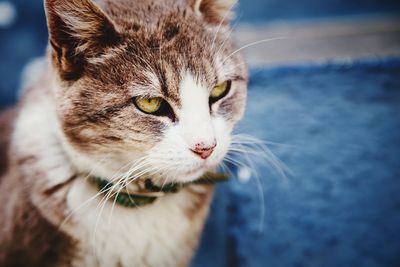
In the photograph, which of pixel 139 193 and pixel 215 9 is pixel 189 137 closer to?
pixel 139 193

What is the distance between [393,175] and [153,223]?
0.71 metres

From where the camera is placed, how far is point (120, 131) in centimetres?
71

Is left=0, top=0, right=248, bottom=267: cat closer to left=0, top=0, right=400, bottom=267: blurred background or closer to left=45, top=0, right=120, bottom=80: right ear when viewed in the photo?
left=45, top=0, right=120, bottom=80: right ear

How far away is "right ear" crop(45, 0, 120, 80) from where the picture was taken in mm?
649

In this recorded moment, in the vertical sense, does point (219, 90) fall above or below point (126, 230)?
above

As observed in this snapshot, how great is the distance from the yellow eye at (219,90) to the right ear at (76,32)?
209mm

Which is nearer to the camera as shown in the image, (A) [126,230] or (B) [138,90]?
(B) [138,90]

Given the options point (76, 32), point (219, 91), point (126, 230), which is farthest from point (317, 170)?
point (76, 32)

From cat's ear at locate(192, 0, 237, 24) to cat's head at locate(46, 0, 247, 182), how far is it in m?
0.07

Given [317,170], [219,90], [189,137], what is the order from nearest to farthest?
[189,137] < [219,90] < [317,170]

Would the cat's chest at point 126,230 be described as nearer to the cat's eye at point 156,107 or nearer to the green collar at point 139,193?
the green collar at point 139,193

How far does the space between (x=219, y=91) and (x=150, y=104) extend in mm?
153

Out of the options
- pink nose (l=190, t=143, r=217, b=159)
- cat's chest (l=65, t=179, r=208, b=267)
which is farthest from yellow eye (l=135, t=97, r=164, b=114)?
cat's chest (l=65, t=179, r=208, b=267)

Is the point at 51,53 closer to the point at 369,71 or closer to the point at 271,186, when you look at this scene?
the point at 271,186
